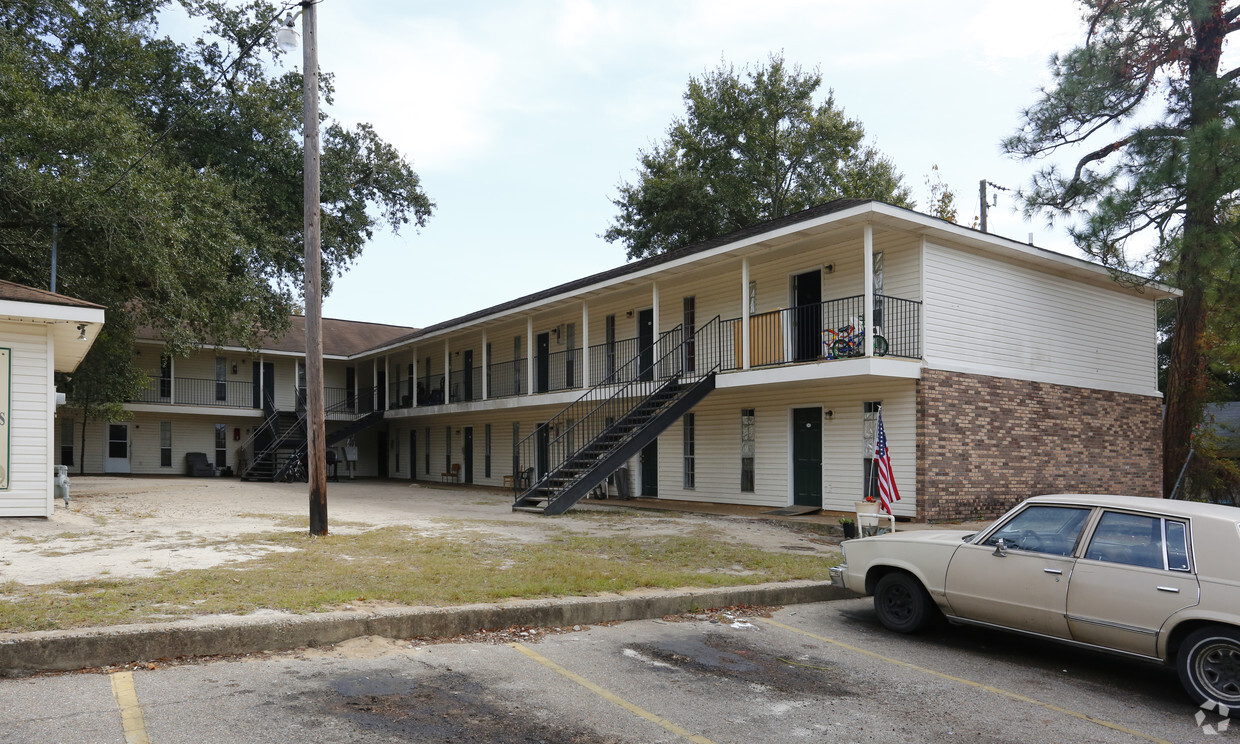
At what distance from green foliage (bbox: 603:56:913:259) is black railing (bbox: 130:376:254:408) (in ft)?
62.5

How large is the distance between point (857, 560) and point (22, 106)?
17813 mm

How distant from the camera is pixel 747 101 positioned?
36.4m

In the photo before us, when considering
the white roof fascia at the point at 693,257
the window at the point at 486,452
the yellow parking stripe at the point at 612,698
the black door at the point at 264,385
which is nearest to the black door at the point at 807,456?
the white roof fascia at the point at 693,257

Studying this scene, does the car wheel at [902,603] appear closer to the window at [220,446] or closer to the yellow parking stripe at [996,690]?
the yellow parking stripe at [996,690]

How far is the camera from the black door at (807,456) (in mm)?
18328

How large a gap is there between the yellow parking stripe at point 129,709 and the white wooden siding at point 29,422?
32.0 ft

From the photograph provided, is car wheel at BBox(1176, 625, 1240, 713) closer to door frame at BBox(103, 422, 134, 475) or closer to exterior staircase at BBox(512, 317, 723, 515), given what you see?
exterior staircase at BBox(512, 317, 723, 515)

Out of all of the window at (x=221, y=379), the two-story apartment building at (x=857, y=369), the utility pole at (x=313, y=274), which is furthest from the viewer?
the window at (x=221, y=379)

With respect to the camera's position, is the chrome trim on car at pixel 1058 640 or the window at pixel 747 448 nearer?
the chrome trim on car at pixel 1058 640

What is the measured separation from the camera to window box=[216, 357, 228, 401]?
36.3 metres

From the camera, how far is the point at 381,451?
39.0 m

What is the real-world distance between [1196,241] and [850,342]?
821 centimetres

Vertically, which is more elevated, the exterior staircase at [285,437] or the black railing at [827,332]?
the black railing at [827,332]

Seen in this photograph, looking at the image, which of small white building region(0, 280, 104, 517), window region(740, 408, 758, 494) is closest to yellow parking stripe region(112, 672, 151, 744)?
small white building region(0, 280, 104, 517)
